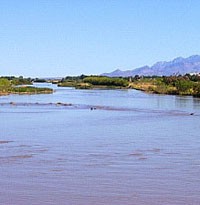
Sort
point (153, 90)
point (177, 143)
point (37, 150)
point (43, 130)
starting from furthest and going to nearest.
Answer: point (153, 90) < point (43, 130) < point (177, 143) < point (37, 150)

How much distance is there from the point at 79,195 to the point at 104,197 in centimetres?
49

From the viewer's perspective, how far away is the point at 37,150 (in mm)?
12453

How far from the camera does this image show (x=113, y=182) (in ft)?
27.9

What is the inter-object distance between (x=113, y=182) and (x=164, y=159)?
312 cm

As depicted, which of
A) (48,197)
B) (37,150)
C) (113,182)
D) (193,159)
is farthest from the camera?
(37,150)

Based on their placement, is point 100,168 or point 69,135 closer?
point 100,168

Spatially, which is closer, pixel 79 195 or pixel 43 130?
pixel 79 195

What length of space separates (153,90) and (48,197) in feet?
211

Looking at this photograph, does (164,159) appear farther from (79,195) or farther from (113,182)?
(79,195)

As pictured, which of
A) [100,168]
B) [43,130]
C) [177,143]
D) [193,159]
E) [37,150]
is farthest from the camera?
[43,130]

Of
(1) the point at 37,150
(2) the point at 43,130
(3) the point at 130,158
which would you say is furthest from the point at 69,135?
→ (3) the point at 130,158

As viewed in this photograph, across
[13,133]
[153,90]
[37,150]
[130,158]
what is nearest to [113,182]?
[130,158]

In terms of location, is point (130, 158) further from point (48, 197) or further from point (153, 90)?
point (153, 90)

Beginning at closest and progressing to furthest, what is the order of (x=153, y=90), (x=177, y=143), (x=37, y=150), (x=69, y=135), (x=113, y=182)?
1. (x=113, y=182)
2. (x=37, y=150)
3. (x=177, y=143)
4. (x=69, y=135)
5. (x=153, y=90)
